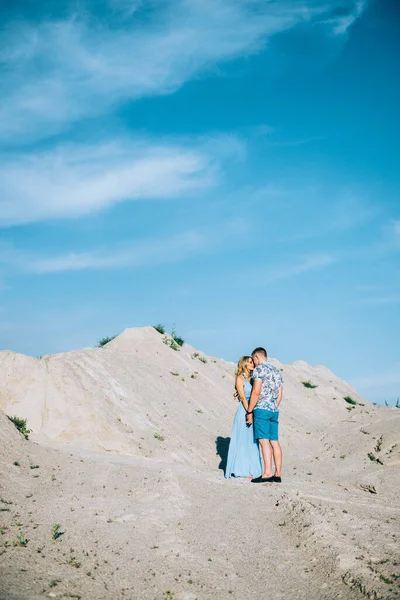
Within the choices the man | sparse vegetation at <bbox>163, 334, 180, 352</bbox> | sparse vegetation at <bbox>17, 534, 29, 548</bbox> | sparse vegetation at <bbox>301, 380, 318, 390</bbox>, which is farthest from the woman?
sparse vegetation at <bbox>301, 380, 318, 390</bbox>

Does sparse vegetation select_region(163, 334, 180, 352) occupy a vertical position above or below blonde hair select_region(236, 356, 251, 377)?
above

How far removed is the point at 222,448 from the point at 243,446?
4459 mm

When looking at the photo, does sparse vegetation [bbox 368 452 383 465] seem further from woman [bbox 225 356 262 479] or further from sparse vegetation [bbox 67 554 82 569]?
sparse vegetation [bbox 67 554 82 569]

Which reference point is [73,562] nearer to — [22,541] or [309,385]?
[22,541]

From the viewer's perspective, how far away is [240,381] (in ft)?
27.9

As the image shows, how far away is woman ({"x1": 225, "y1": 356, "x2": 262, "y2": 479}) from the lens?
847cm

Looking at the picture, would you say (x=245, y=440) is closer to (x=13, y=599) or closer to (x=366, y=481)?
(x=366, y=481)

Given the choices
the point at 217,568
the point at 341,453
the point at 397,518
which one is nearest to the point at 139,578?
the point at 217,568

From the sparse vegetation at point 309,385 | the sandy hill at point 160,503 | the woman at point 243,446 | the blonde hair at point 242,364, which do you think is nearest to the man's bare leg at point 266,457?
the sandy hill at point 160,503

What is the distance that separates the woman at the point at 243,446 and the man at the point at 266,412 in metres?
0.58

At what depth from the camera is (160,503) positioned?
242 inches

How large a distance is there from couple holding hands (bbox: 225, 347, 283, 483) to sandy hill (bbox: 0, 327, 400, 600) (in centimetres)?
54

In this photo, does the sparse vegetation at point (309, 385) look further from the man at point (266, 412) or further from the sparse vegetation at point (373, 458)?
the man at point (266, 412)

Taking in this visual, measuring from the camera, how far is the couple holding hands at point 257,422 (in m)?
7.80
